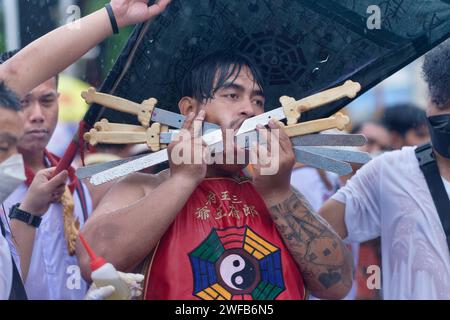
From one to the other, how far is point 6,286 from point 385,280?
4.79 feet

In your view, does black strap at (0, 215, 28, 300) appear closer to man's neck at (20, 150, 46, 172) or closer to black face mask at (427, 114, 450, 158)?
man's neck at (20, 150, 46, 172)

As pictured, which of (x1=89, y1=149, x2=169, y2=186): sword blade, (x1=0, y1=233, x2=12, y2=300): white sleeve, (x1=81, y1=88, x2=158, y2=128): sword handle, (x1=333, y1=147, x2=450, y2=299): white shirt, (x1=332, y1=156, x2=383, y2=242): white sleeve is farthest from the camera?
(x1=332, y1=156, x2=383, y2=242): white sleeve

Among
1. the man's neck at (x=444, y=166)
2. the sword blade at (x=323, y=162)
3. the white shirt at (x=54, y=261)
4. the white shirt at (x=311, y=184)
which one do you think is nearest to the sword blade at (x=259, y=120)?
the sword blade at (x=323, y=162)

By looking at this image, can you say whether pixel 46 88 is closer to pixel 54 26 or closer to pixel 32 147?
pixel 32 147

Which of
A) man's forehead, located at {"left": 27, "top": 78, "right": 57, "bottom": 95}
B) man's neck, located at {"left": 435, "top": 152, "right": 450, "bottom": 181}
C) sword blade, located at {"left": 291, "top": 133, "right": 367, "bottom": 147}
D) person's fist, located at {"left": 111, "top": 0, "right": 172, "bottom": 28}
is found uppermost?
man's forehead, located at {"left": 27, "top": 78, "right": 57, "bottom": 95}

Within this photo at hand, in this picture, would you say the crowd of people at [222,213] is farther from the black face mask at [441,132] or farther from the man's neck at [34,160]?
the man's neck at [34,160]

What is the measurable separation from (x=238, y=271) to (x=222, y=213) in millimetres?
200

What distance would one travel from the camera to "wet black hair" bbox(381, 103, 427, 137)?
6.56 m

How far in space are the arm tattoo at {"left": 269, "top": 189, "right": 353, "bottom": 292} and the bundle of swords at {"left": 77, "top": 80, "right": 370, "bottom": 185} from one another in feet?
0.54

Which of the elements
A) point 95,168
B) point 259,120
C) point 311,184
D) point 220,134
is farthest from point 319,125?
point 311,184

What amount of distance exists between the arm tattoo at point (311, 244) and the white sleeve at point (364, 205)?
49 cm

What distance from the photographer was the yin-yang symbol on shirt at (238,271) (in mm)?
2805

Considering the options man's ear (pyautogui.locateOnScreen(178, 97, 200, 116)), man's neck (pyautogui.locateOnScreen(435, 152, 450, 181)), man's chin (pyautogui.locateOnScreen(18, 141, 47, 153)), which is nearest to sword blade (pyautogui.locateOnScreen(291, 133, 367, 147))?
man's ear (pyautogui.locateOnScreen(178, 97, 200, 116))

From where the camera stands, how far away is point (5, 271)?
270 cm
